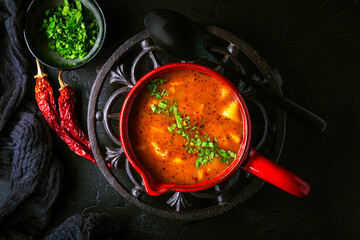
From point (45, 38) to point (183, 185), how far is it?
4.32 feet

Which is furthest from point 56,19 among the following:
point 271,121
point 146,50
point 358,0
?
point 358,0

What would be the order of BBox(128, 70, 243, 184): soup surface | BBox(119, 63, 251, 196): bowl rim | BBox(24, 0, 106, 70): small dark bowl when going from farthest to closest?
BBox(24, 0, 106, 70): small dark bowl
BBox(128, 70, 243, 184): soup surface
BBox(119, 63, 251, 196): bowl rim

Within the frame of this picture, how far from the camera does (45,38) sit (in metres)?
2.20

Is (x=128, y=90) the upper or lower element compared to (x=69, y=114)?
upper

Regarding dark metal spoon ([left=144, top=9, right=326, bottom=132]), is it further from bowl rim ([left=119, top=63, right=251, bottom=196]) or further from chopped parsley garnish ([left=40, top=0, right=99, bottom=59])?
chopped parsley garnish ([left=40, top=0, right=99, bottom=59])

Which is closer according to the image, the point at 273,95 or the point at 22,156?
the point at 273,95

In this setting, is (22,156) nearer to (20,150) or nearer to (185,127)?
(20,150)

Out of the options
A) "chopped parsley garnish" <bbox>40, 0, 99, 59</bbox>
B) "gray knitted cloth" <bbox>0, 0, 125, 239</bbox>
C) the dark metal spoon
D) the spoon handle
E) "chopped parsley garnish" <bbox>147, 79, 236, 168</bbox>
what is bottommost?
"gray knitted cloth" <bbox>0, 0, 125, 239</bbox>

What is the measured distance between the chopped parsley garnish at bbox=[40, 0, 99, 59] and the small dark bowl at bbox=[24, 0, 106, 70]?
3 cm

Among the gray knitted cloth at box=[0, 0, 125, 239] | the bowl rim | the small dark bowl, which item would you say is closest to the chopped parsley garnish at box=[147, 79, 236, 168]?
the bowl rim

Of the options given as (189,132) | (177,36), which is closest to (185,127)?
(189,132)

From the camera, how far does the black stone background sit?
2170 millimetres

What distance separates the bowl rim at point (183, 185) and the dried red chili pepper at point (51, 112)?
543mm

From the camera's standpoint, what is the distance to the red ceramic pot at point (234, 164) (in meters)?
1.59
